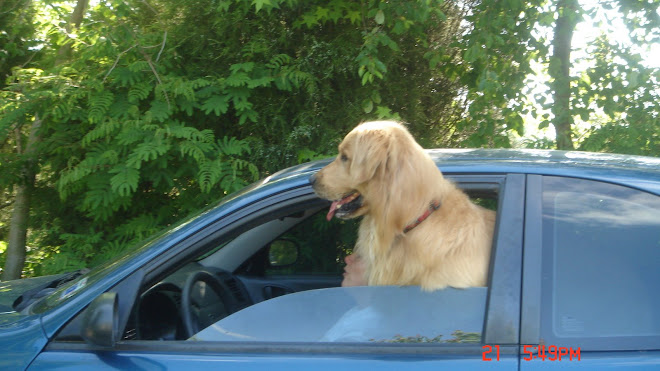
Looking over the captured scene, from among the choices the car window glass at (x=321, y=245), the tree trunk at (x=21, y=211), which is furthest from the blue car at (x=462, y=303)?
the tree trunk at (x=21, y=211)

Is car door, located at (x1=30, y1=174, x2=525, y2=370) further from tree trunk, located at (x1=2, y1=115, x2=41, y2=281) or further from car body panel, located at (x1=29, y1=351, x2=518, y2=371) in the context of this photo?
tree trunk, located at (x1=2, y1=115, x2=41, y2=281)

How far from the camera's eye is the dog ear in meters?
2.35

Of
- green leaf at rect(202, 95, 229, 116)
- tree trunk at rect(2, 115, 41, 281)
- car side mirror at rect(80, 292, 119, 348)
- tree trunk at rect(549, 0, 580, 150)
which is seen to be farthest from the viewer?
tree trunk at rect(2, 115, 41, 281)

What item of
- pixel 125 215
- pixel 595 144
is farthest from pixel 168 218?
pixel 595 144

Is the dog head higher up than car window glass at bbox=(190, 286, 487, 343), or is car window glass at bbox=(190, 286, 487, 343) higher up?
the dog head

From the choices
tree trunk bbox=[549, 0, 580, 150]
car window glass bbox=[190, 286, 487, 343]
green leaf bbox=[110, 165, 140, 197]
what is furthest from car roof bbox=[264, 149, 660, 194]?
tree trunk bbox=[549, 0, 580, 150]

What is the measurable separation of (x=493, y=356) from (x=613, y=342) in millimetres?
348

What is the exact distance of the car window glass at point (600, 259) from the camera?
5.85 feet

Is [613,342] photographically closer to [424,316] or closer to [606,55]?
[424,316]

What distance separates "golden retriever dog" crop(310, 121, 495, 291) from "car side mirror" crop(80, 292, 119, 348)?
0.84 metres

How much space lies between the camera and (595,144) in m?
4.94

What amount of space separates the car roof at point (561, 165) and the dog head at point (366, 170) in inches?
4.6

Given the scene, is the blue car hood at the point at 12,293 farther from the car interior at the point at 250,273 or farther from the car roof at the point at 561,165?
the car roof at the point at 561,165

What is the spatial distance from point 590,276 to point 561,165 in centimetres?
41
